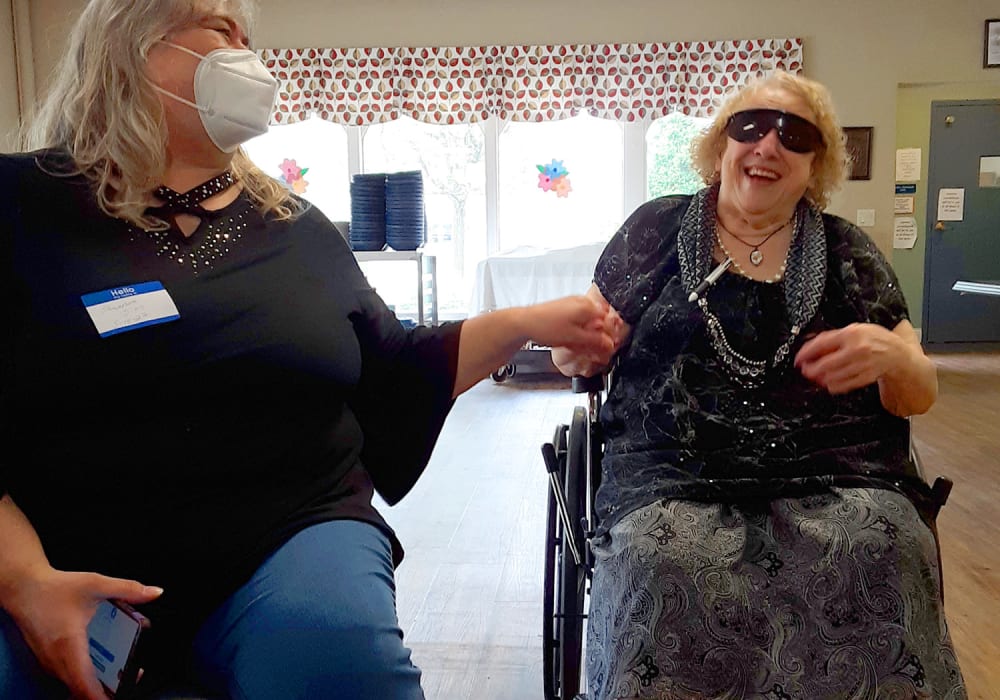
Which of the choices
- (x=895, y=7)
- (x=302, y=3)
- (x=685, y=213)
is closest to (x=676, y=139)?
(x=895, y=7)

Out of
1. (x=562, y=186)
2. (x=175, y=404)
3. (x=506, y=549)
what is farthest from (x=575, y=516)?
(x=562, y=186)

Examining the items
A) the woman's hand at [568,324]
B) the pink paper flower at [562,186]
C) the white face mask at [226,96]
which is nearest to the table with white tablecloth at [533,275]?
the pink paper flower at [562,186]

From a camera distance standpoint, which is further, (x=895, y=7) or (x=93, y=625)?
(x=895, y=7)

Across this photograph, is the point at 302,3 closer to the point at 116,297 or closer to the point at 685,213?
the point at 685,213

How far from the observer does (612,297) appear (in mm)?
1577

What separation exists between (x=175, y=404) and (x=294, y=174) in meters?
5.77

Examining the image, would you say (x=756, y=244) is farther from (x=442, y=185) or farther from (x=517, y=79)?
(x=442, y=185)

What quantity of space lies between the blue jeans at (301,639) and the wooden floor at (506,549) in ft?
2.94

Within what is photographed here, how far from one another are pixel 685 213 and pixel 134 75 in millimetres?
979

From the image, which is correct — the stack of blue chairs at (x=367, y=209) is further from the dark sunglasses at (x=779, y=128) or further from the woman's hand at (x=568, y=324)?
the woman's hand at (x=568, y=324)

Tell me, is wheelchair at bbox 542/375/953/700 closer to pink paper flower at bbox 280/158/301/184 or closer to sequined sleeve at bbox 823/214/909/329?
sequined sleeve at bbox 823/214/909/329

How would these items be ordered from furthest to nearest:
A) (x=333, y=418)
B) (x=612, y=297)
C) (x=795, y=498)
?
(x=612, y=297) < (x=795, y=498) < (x=333, y=418)

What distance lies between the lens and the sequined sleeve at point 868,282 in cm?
147

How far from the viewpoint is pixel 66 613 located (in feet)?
2.88
